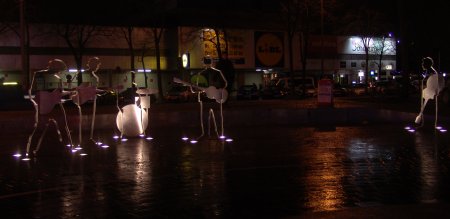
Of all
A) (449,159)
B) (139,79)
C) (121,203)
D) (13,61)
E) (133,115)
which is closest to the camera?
(121,203)

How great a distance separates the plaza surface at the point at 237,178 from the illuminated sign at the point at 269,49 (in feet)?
135

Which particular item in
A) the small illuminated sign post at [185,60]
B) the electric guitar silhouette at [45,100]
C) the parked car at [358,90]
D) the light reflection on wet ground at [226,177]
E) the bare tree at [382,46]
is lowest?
the light reflection on wet ground at [226,177]

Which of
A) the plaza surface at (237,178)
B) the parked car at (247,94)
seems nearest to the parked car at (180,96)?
the parked car at (247,94)

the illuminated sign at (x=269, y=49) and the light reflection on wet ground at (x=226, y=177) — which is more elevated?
the illuminated sign at (x=269, y=49)

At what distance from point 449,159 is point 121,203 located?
24.7 ft

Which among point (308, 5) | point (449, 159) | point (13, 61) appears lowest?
point (449, 159)

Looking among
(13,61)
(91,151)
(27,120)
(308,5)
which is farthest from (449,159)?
(13,61)

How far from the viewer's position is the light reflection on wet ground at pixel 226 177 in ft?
27.5

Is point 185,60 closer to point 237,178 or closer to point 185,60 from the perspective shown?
point 185,60

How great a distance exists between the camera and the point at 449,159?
1271cm

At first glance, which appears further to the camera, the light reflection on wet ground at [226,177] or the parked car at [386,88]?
the parked car at [386,88]

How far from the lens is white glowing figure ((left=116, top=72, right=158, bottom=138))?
18.0 m

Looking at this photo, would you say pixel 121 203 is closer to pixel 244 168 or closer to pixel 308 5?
pixel 244 168

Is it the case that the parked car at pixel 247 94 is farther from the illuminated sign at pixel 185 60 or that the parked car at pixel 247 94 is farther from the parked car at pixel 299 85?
the illuminated sign at pixel 185 60
